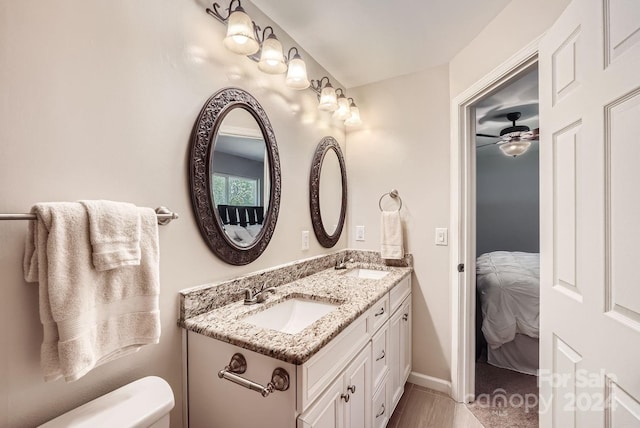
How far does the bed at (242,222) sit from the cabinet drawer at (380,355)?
826 millimetres

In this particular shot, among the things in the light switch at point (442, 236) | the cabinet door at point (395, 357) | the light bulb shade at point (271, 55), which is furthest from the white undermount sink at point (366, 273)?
the light bulb shade at point (271, 55)

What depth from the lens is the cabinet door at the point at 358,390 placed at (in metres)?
1.17

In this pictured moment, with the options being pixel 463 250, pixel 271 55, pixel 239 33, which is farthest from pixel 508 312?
pixel 239 33

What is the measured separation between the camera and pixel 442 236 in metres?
2.08

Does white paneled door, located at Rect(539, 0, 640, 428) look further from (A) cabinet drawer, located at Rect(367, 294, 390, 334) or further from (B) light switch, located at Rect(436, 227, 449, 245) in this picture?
(B) light switch, located at Rect(436, 227, 449, 245)

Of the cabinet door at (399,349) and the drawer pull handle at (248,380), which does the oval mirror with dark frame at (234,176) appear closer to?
the drawer pull handle at (248,380)

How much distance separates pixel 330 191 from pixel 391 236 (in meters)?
0.59

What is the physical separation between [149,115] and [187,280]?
2.13 feet

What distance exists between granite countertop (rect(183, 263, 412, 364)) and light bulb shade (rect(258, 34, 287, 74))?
1.17m

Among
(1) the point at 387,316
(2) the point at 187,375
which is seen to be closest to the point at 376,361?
(1) the point at 387,316

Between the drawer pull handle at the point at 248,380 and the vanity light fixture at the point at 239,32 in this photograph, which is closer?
the drawer pull handle at the point at 248,380

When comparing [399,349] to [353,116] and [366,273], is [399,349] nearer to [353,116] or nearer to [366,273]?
[366,273]

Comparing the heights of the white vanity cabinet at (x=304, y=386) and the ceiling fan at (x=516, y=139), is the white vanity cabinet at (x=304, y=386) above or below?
below

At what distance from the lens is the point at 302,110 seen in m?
1.88
